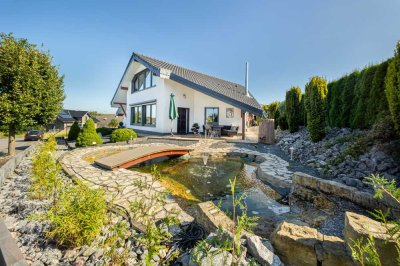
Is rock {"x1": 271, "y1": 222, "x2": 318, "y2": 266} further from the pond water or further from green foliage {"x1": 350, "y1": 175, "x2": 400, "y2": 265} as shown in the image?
the pond water

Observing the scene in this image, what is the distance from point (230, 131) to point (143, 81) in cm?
946

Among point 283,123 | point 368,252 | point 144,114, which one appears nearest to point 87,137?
point 144,114

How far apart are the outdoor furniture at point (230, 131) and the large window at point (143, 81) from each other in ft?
23.3

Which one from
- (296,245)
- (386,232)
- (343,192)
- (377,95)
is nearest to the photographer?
(386,232)

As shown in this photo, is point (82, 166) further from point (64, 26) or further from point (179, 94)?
point (179, 94)

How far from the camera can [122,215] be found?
112 inches

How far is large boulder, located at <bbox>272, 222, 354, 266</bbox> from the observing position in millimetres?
1940

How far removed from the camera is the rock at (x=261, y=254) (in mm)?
1825

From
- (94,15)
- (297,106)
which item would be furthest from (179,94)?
(297,106)

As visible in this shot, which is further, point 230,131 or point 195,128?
point 195,128

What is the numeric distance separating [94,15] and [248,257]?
38.6ft

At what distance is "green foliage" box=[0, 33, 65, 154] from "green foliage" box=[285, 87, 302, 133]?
13.2 meters

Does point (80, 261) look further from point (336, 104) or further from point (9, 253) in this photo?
point (336, 104)

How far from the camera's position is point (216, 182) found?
5.40 meters
